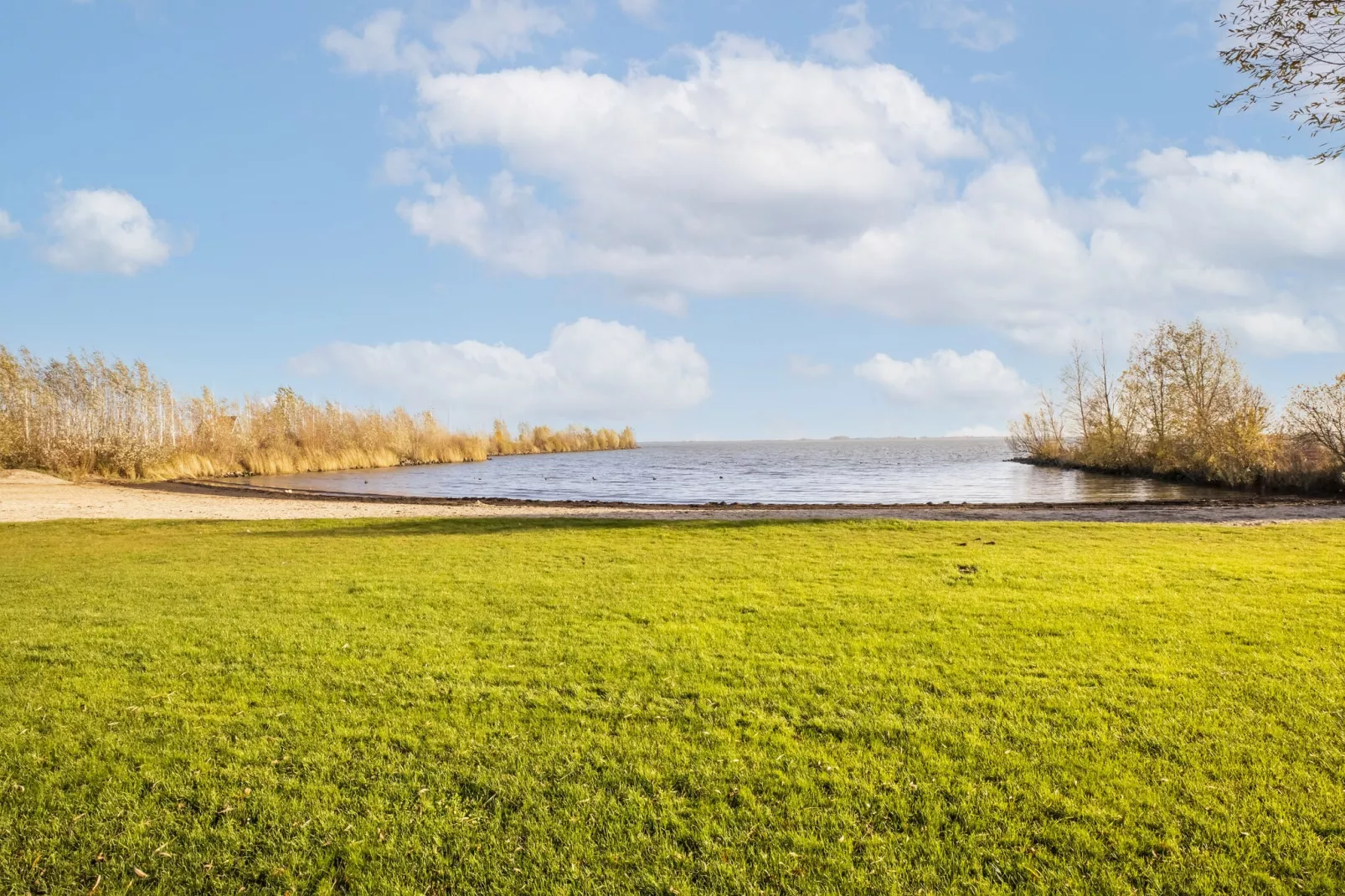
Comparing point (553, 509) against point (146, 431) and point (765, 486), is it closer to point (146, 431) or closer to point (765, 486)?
point (765, 486)

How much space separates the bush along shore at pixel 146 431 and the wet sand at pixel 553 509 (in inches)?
511

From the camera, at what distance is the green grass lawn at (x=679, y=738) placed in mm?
4406

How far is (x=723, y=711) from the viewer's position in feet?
21.2

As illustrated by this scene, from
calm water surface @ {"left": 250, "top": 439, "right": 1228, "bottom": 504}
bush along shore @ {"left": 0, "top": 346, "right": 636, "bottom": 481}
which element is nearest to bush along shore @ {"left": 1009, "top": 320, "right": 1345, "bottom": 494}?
calm water surface @ {"left": 250, "top": 439, "right": 1228, "bottom": 504}

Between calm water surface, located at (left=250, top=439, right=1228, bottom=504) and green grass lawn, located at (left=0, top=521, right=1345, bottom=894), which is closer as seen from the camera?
green grass lawn, located at (left=0, top=521, right=1345, bottom=894)

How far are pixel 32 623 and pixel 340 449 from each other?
223 feet

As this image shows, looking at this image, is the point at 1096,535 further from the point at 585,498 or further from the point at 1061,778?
the point at 585,498

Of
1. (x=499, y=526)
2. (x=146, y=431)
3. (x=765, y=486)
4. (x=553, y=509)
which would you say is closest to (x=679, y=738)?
(x=499, y=526)

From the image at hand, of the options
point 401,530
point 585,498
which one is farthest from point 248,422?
point 401,530

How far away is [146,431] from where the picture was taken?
5166 cm

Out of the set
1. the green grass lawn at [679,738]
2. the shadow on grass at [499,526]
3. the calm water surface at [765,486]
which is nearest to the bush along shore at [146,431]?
the calm water surface at [765,486]

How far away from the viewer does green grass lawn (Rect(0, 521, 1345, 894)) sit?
173 inches

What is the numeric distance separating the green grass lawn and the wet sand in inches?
556

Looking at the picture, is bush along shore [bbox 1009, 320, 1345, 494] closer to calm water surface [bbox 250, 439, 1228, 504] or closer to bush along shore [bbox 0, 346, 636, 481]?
calm water surface [bbox 250, 439, 1228, 504]
